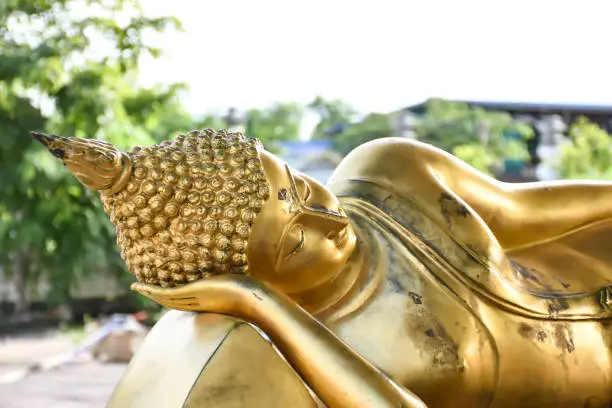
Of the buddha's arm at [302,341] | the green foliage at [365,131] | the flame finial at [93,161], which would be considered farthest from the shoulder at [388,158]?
the green foliage at [365,131]

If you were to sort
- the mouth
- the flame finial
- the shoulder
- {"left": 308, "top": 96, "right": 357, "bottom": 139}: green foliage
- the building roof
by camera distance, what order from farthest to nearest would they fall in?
1. {"left": 308, "top": 96, "right": 357, "bottom": 139}: green foliage
2. the building roof
3. the shoulder
4. the mouth
5. the flame finial

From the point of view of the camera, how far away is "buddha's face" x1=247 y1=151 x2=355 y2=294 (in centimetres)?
134

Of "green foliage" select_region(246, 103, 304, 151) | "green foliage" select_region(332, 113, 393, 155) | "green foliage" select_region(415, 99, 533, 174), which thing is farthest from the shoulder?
"green foliage" select_region(246, 103, 304, 151)

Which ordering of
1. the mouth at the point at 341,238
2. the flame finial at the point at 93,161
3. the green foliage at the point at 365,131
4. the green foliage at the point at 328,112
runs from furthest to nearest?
1. the green foliage at the point at 328,112
2. the green foliage at the point at 365,131
3. the mouth at the point at 341,238
4. the flame finial at the point at 93,161

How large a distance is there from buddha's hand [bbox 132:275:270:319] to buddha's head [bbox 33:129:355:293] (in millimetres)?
36

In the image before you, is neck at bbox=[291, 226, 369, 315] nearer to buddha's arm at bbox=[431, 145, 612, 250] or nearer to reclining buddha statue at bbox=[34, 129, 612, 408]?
reclining buddha statue at bbox=[34, 129, 612, 408]

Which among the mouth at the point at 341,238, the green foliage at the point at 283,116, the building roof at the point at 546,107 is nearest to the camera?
the mouth at the point at 341,238

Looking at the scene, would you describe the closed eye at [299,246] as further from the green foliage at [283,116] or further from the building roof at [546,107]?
the green foliage at [283,116]

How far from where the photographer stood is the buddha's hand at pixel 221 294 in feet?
4.11

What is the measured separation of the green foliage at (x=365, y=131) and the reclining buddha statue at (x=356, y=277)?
1144 centimetres

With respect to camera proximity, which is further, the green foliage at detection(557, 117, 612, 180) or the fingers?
the green foliage at detection(557, 117, 612, 180)

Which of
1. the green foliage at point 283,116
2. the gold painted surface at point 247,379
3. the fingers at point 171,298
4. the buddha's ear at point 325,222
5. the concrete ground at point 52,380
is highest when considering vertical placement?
the buddha's ear at point 325,222

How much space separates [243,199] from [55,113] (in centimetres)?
539

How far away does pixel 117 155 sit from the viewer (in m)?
1.24
